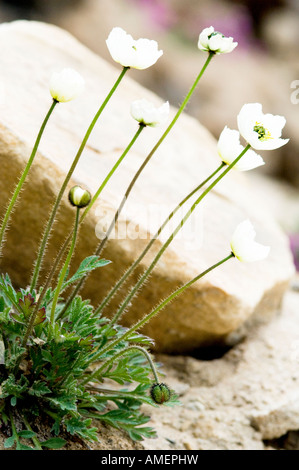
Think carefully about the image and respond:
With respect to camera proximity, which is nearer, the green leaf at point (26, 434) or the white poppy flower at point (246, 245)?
the white poppy flower at point (246, 245)

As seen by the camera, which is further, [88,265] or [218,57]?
[218,57]

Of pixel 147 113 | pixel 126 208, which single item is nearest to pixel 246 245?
pixel 147 113

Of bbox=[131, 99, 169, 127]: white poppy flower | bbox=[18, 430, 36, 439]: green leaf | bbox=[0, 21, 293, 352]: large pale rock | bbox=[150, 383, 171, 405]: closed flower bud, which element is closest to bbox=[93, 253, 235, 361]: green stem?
bbox=[150, 383, 171, 405]: closed flower bud

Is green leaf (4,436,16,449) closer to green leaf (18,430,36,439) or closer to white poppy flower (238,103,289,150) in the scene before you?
green leaf (18,430,36,439)

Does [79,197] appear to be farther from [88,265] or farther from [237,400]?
[237,400]

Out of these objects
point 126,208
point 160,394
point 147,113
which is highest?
point 147,113

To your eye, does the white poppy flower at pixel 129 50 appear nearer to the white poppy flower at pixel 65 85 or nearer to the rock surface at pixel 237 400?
the white poppy flower at pixel 65 85

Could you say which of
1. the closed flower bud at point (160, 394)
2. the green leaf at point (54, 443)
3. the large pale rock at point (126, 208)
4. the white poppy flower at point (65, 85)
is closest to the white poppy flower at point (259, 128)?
the white poppy flower at point (65, 85)
